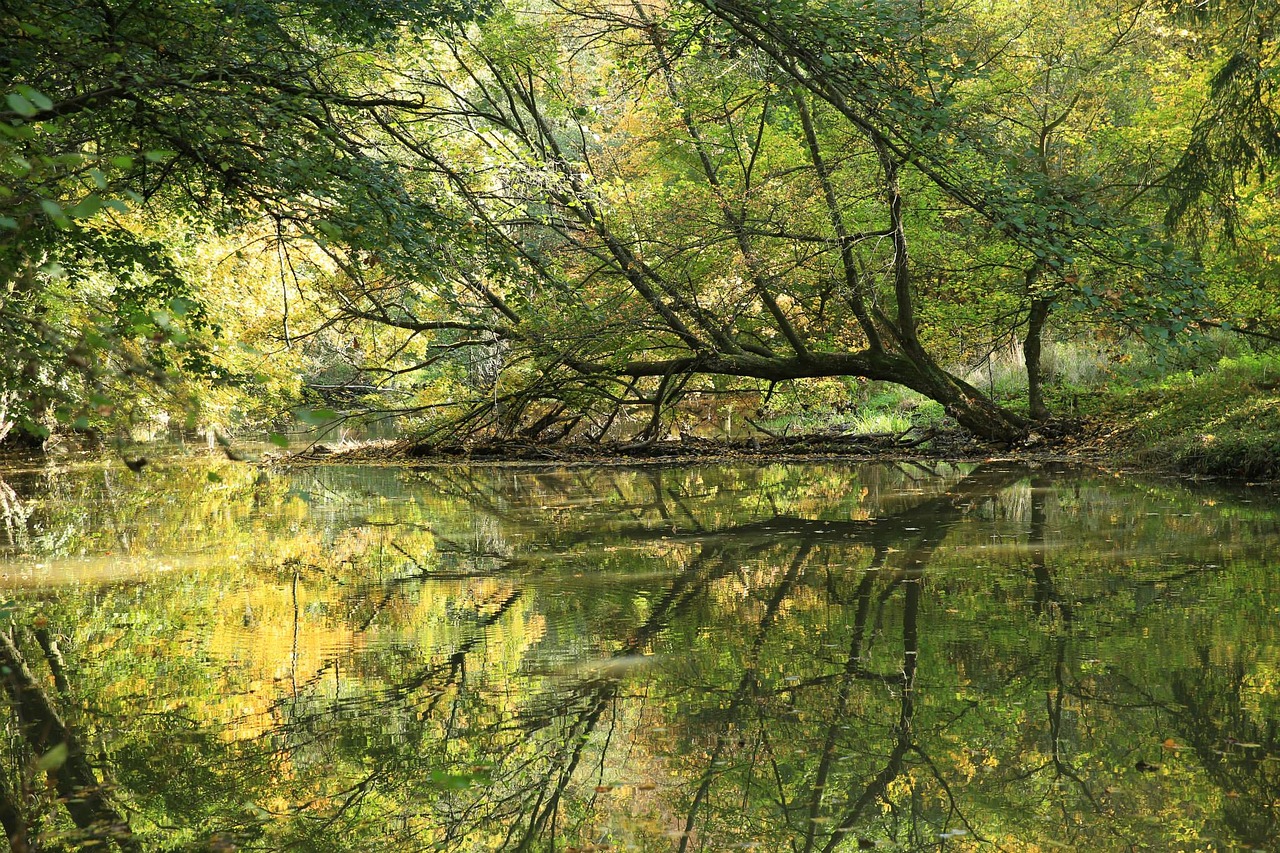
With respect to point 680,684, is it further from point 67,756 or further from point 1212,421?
point 1212,421

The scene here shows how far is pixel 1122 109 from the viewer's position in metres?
21.5

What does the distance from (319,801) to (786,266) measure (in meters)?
12.6

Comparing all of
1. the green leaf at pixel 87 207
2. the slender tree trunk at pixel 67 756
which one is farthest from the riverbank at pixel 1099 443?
the green leaf at pixel 87 207

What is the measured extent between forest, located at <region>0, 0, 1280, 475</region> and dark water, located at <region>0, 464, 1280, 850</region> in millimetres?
1242

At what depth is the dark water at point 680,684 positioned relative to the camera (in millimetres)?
3473

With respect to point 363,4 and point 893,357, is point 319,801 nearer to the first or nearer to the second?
point 363,4

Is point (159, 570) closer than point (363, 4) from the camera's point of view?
No

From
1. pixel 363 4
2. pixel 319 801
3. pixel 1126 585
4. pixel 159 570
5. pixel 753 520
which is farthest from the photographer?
pixel 753 520

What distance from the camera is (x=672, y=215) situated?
15.0m

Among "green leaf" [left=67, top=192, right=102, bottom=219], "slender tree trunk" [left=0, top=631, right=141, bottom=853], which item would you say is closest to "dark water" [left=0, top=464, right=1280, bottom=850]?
"slender tree trunk" [left=0, top=631, right=141, bottom=853]

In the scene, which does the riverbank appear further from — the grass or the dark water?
the dark water

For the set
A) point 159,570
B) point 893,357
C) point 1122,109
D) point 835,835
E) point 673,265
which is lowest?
point 835,835

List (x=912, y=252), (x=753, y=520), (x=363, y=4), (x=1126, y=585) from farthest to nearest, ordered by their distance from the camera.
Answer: (x=912, y=252), (x=753, y=520), (x=363, y=4), (x=1126, y=585)

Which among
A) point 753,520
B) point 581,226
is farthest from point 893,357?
point 753,520
